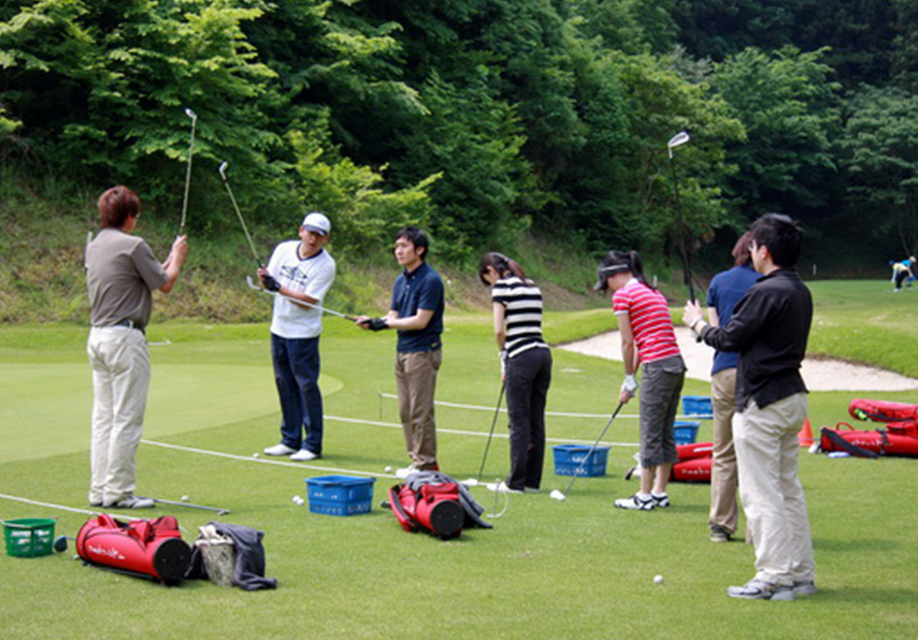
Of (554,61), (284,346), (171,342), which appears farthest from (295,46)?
(284,346)

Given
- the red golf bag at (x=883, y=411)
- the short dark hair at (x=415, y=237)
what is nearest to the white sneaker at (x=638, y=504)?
the short dark hair at (x=415, y=237)

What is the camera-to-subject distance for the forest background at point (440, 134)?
30531 millimetres

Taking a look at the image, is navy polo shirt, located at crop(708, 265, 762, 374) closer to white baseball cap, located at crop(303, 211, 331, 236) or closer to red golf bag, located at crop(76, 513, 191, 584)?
red golf bag, located at crop(76, 513, 191, 584)

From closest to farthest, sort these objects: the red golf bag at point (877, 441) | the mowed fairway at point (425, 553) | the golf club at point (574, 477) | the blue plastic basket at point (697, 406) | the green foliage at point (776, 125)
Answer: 1. the mowed fairway at point (425, 553)
2. the golf club at point (574, 477)
3. the red golf bag at point (877, 441)
4. the blue plastic basket at point (697, 406)
5. the green foliage at point (776, 125)

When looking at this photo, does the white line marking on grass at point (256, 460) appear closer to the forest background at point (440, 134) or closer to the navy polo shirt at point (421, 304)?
the navy polo shirt at point (421, 304)

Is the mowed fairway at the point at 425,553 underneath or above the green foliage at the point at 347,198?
underneath

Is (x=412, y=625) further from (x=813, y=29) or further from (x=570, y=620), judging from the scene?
(x=813, y=29)

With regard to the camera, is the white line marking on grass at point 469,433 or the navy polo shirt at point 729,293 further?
the white line marking on grass at point 469,433

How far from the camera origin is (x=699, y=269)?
225 ft

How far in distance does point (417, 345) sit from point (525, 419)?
1.23 meters

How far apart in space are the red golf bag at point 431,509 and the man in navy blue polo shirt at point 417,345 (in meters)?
1.94

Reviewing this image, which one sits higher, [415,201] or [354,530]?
[415,201]

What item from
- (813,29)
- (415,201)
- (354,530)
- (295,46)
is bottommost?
(354,530)

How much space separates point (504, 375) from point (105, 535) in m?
4.24
